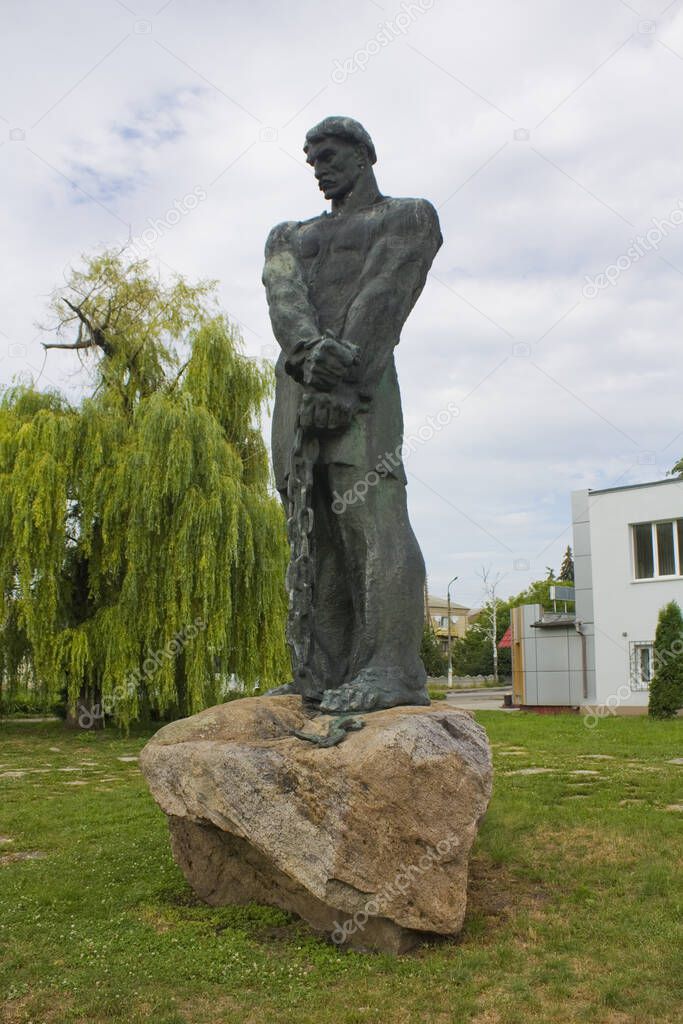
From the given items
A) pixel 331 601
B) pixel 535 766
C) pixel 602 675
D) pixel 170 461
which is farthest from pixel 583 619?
pixel 331 601

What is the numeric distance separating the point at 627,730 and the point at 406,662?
37.3 ft

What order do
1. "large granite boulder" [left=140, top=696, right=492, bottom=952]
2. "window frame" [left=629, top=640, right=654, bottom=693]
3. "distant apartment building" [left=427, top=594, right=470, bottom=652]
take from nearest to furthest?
"large granite boulder" [left=140, top=696, right=492, bottom=952] → "window frame" [left=629, top=640, right=654, bottom=693] → "distant apartment building" [left=427, top=594, right=470, bottom=652]

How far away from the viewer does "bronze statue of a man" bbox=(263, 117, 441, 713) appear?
437 cm

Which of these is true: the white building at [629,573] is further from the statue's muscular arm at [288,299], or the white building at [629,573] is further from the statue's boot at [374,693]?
the statue's boot at [374,693]

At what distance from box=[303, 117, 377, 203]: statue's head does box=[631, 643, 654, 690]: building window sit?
18818 millimetres

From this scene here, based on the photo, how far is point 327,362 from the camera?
4281 mm

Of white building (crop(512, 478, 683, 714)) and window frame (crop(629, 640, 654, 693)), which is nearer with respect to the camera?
white building (crop(512, 478, 683, 714))

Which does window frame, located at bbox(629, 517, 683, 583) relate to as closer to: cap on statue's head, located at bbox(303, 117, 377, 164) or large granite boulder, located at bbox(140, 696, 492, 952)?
cap on statue's head, located at bbox(303, 117, 377, 164)

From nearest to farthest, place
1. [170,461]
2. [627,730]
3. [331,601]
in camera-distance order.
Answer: [331,601], [170,461], [627,730]

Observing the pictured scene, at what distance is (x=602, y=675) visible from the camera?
2230 cm

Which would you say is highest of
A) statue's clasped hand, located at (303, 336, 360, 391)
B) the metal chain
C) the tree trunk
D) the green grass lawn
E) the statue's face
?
the statue's face

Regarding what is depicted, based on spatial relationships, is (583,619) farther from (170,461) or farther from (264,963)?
(264,963)

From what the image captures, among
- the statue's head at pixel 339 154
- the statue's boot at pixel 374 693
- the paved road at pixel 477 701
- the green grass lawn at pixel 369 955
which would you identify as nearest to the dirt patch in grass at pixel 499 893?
the green grass lawn at pixel 369 955

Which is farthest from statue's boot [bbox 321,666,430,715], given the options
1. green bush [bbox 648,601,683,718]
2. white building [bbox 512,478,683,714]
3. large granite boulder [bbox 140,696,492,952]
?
white building [bbox 512,478,683,714]
